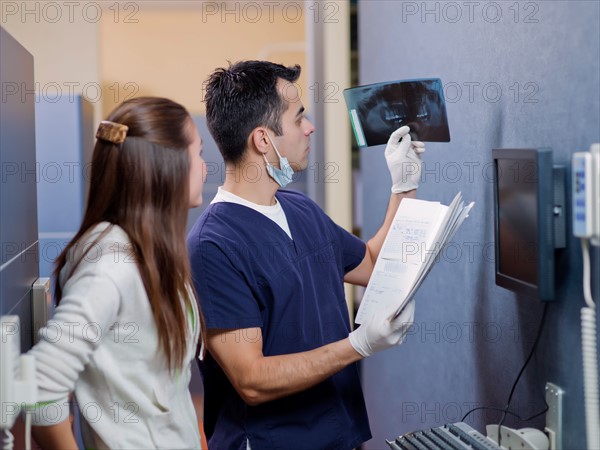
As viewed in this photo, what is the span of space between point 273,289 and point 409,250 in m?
0.30

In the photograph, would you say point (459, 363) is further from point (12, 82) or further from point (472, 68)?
point (12, 82)

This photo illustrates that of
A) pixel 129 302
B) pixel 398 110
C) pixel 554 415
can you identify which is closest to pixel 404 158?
pixel 398 110

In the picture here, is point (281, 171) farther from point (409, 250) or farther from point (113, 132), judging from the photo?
point (113, 132)

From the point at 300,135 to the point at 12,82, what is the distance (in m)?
0.71

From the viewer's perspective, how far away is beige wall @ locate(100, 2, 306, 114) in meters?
5.17

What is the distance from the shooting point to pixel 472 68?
1613mm

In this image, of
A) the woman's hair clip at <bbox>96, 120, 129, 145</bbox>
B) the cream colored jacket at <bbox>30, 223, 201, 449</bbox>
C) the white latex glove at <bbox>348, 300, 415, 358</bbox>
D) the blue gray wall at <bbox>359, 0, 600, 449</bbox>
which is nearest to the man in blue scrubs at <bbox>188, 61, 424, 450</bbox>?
the white latex glove at <bbox>348, 300, 415, 358</bbox>

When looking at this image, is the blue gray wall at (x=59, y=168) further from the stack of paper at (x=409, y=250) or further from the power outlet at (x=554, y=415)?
the power outlet at (x=554, y=415)

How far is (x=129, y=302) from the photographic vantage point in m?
1.08

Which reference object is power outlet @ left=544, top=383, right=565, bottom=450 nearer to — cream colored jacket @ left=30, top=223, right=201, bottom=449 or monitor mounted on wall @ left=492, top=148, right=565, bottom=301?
monitor mounted on wall @ left=492, top=148, right=565, bottom=301

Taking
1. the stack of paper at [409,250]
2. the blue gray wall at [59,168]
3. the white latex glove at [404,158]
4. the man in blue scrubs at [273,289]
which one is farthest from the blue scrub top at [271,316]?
the blue gray wall at [59,168]

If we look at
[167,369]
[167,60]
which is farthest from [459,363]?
[167,60]

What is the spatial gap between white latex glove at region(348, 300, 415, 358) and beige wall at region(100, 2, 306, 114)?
13.2ft

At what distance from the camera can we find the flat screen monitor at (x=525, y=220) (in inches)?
45.7
